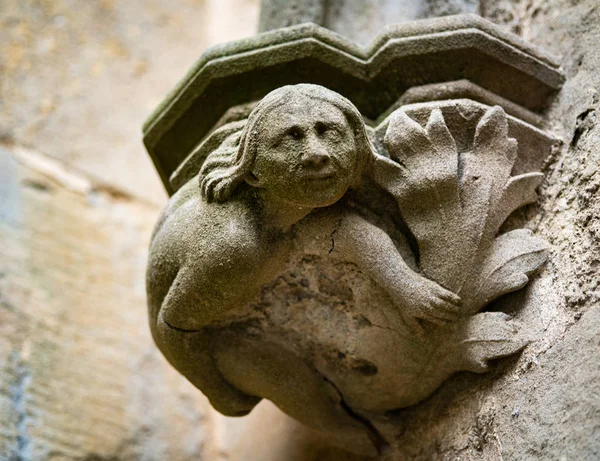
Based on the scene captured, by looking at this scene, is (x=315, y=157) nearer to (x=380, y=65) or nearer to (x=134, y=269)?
(x=380, y=65)

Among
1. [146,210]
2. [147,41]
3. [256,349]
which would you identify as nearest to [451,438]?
[256,349]

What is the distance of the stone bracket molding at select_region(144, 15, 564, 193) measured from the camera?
1.21 m

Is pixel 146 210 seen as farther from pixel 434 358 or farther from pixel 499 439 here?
pixel 499 439

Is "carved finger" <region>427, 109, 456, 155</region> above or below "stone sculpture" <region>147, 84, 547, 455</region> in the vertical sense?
above

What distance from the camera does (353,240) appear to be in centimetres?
113

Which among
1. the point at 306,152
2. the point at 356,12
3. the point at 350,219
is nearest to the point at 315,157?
the point at 306,152

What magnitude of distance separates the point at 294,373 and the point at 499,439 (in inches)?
14.3

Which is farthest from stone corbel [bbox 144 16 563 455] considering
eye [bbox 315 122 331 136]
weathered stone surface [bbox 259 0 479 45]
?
weathered stone surface [bbox 259 0 479 45]

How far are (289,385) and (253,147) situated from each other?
0.45 m

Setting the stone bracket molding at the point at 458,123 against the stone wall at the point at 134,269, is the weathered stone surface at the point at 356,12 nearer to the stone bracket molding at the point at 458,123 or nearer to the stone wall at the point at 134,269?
the stone wall at the point at 134,269

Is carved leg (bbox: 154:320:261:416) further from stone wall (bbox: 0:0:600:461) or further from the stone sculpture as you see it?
stone wall (bbox: 0:0:600:461)

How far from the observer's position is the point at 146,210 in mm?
2240

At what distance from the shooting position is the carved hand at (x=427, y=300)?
43.8 inches

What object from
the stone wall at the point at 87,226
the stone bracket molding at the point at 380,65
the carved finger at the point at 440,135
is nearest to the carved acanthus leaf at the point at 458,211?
the carved finger at the point at 440,135
